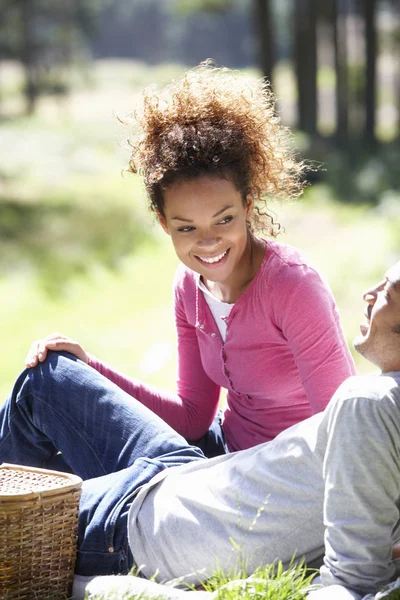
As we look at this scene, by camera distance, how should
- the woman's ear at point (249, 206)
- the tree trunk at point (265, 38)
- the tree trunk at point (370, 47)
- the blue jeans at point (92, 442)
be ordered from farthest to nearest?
the tree trunk at point (370, 47) < the tree trunk at point (265, 38) < the woman's ear at point (249, 206) < the blue jeans at point (92, 442)

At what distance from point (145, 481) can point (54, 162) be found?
1611 cm

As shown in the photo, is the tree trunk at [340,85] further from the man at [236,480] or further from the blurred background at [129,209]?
the man at [236,480]

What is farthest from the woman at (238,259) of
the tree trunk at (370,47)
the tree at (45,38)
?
the tree at (45,38)

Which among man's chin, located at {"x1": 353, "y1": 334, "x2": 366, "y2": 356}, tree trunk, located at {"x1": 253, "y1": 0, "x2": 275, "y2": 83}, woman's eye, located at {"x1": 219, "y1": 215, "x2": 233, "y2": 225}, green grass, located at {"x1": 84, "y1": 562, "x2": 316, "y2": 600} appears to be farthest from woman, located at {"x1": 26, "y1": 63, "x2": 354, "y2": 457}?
tree trunk, located at {"x1": 253, "y1": 0, "x2": 275, "y2": 83}

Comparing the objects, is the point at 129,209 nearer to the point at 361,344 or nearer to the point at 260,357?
the point at 260,357

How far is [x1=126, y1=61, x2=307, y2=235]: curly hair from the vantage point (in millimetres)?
2998

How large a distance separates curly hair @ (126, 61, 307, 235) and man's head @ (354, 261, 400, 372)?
3.01ft

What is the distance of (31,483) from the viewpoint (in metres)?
2.54

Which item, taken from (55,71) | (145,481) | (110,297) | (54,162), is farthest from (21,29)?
(145,481)

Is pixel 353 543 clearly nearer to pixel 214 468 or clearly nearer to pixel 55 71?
pixel 214 468

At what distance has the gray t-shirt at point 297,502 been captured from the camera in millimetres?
2051

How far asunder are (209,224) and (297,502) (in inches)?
40.6

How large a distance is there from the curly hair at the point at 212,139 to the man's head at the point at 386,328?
92 cm

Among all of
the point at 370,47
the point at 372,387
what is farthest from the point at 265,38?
the point at 372,387
